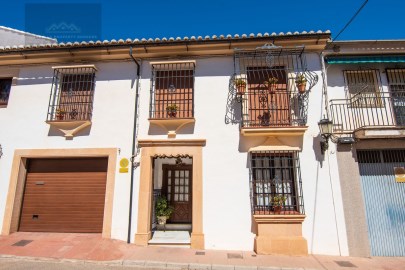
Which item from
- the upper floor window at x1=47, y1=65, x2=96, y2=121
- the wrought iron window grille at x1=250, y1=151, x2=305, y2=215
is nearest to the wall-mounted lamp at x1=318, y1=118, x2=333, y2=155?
the wrought iron window grille at x1=250, y1=151, x2=305, y2=215

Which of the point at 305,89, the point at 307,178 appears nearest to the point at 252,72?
the point at 305,89

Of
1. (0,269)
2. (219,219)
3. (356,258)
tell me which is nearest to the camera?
(0,269)

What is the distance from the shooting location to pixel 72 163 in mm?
7879

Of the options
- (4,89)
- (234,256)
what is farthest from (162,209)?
(4,89)

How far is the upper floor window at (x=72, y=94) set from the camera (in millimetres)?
Result: 7961

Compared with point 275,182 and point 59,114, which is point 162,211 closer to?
point 275,182

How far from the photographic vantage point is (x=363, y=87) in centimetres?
777

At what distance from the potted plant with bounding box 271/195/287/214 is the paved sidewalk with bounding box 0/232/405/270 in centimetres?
120

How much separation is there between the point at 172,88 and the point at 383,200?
7.23 meters

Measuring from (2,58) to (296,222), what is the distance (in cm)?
1092

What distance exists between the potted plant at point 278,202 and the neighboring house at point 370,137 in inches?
68.0

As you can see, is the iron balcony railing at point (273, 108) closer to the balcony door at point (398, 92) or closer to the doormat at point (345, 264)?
the balcony door at point (398, 92)

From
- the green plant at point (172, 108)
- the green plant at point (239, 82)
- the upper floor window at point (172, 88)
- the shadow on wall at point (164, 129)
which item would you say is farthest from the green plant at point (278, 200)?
the green plant at point (172, 108)

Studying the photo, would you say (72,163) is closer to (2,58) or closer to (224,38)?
(2,58)
